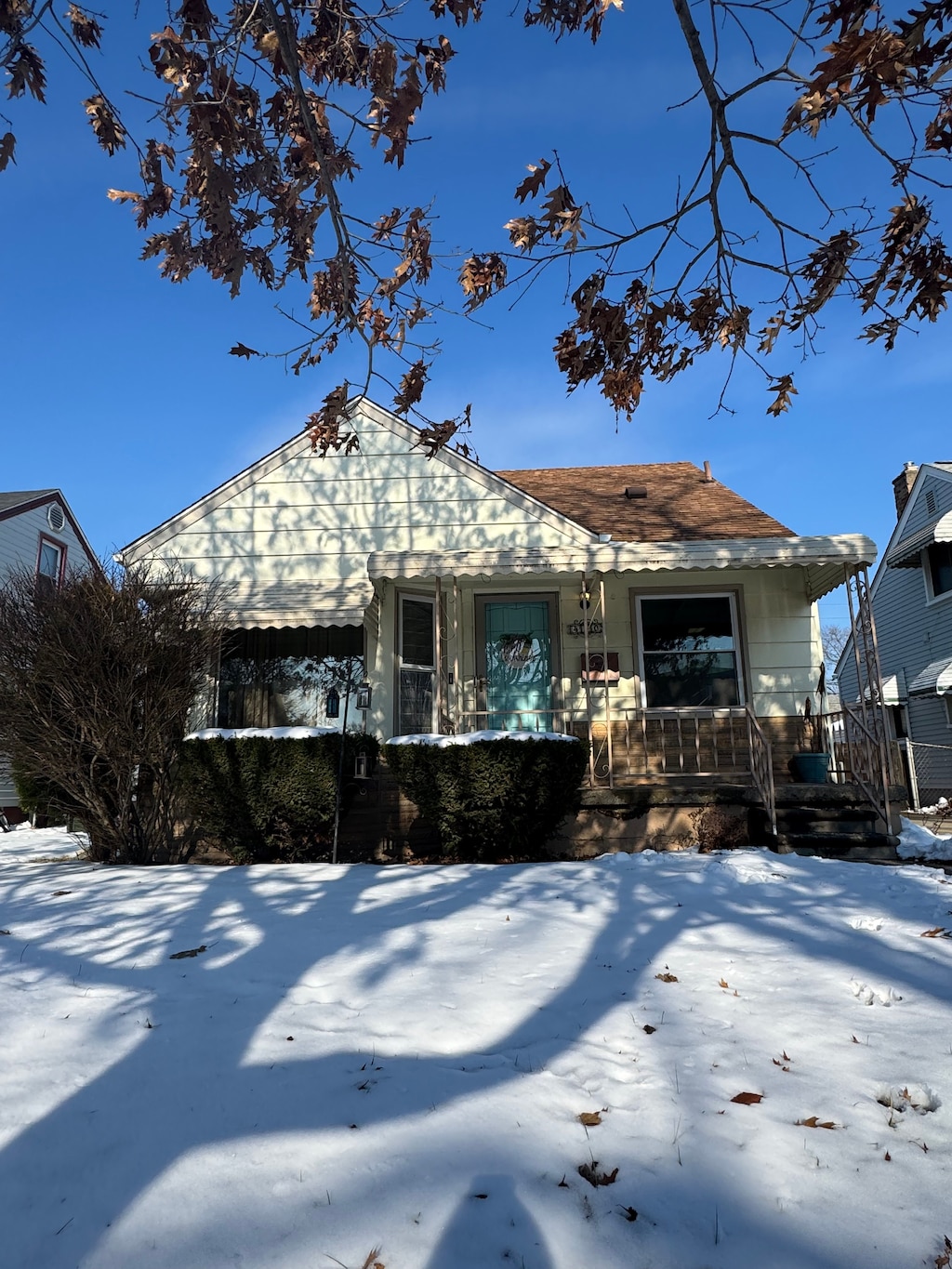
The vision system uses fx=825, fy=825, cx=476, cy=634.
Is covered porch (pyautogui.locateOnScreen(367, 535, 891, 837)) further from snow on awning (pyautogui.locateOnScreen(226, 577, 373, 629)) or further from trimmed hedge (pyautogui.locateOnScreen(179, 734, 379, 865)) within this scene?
trimmed hedge (pyautogui.locateOnScreen(179, 734, 379, 865))

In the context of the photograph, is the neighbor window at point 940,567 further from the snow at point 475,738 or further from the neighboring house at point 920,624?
the snow at point 475,738

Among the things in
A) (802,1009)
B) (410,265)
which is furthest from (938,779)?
(410,265)

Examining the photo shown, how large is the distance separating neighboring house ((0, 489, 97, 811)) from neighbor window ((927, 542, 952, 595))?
20.0 metres

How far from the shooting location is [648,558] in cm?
989

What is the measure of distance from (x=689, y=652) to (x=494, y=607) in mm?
2731

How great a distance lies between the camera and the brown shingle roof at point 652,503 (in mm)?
11625

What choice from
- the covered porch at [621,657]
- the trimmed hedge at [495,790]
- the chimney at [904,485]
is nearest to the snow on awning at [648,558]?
the covered porch at [621,657]

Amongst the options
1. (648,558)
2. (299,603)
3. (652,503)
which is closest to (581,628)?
(648,558)

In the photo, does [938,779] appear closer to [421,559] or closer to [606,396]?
[421,559]

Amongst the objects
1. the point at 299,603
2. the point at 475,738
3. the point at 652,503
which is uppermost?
the point at 652,503

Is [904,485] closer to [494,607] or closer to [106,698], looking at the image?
[494,607]

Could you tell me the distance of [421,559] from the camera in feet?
33.1

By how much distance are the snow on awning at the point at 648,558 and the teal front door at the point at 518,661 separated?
145 cm

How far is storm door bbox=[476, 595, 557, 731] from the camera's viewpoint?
440 inches
